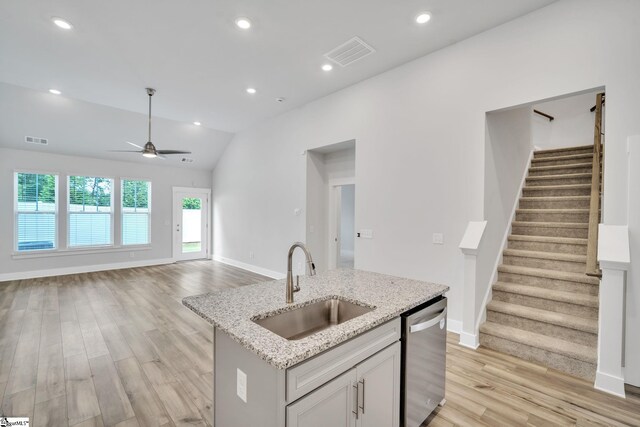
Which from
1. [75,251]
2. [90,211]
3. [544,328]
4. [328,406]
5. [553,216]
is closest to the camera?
[328,406]

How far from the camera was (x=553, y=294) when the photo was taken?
312 centimetres

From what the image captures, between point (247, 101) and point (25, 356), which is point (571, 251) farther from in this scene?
point (25, 356)

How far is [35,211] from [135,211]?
1878 mm

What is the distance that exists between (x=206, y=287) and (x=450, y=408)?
4696 millimetres

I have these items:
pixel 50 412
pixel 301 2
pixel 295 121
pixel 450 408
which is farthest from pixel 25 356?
pixel 295 121

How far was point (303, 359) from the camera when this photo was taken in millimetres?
1152

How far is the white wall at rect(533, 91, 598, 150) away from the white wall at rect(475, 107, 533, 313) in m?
2.30

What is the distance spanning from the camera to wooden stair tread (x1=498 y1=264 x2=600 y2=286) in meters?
3.05

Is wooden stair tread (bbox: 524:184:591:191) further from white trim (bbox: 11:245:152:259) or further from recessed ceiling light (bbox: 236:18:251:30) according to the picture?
white trim (bbox: 11:245:152:259)

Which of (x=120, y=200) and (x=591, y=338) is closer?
(x=591, y=338)

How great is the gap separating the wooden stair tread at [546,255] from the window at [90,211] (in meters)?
8.52

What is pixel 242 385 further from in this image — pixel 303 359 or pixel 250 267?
pixel 250 267

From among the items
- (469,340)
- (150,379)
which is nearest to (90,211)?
(150,379)

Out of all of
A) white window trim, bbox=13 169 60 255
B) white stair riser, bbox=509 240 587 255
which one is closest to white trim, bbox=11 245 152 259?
white window trim, bbox=13 169 60 255
